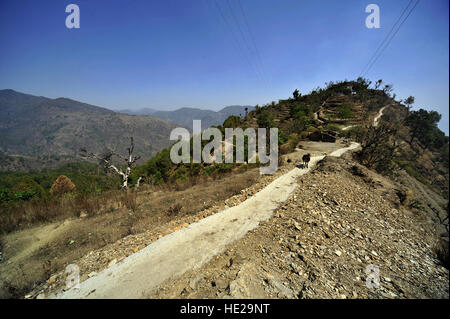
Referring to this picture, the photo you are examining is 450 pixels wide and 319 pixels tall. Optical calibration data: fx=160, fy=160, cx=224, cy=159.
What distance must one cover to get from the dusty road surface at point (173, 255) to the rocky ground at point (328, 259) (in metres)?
0.33

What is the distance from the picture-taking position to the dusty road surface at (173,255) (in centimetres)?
362

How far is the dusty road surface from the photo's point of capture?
11.9 ft

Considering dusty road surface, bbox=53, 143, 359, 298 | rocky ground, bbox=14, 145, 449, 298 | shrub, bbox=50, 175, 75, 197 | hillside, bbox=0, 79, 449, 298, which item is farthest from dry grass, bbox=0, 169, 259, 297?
shrub, bbox=50, 175, 75, 197

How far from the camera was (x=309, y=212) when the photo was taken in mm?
6051

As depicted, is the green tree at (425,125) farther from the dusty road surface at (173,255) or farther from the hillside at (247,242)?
the dusty road surface at (173,255)

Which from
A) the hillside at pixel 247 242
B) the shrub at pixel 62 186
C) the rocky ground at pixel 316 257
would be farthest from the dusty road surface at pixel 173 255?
the shrub at pixel 62 186

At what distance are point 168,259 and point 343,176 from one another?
31.3ft

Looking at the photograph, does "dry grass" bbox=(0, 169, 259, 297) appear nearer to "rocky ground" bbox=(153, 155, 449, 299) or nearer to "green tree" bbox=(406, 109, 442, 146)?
"rocky ground" bbox=(153, 155, 449, 299)

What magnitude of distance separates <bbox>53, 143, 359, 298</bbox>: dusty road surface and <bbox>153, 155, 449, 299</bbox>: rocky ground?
1.08 ft

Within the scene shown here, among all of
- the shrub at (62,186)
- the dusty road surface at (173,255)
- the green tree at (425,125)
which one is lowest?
the shrub at (62,186)

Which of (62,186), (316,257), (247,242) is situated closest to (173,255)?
(247,242)

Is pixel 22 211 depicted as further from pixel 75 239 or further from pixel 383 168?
pixel 383 168

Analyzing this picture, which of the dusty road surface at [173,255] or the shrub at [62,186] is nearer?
the dusty road surface at [173,255]
